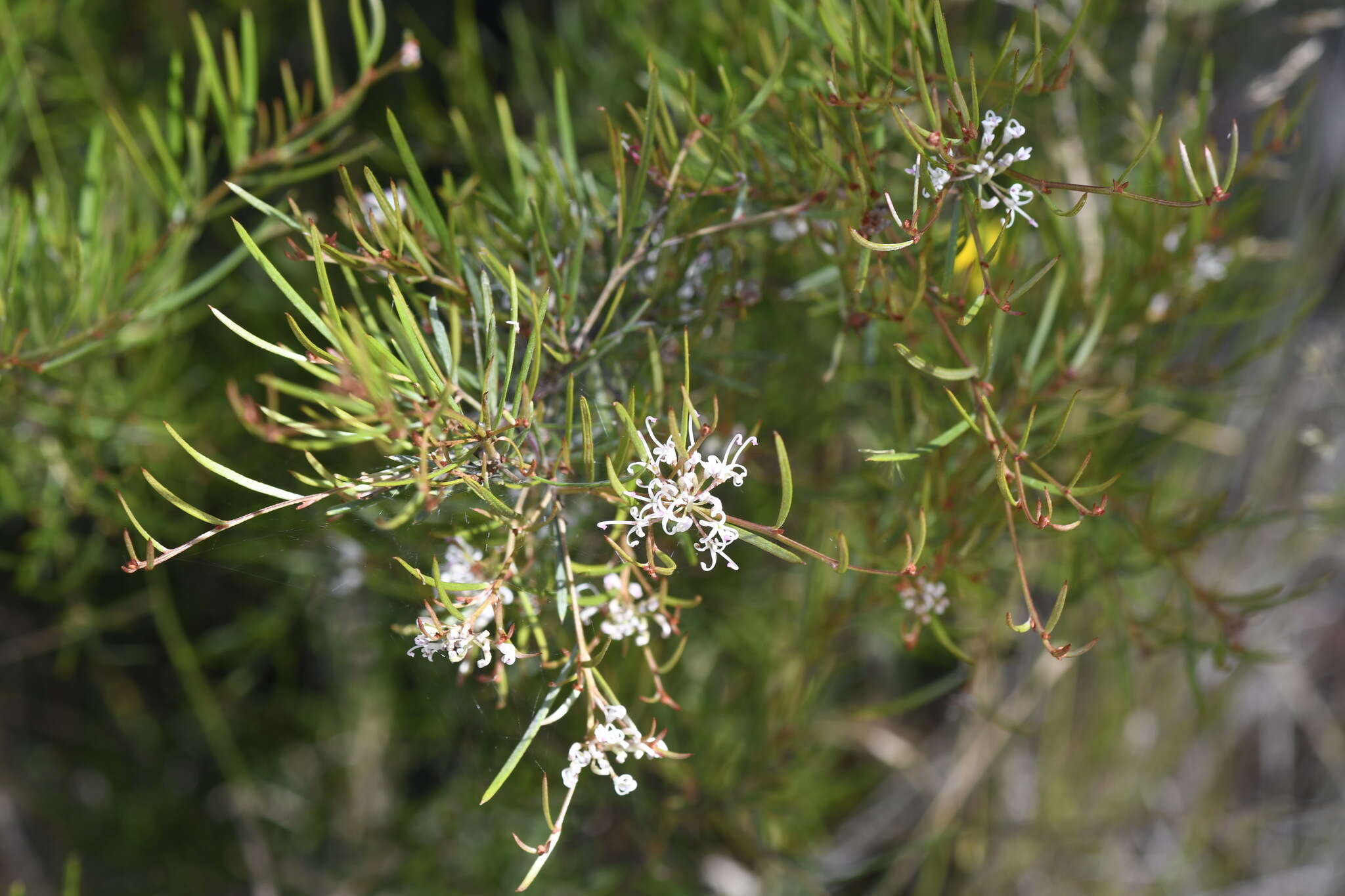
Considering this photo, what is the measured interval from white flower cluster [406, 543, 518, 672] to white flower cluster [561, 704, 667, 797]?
0.03 metres

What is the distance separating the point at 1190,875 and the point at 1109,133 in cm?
61

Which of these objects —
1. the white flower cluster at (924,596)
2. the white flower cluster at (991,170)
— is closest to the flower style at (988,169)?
the white flower cluster at (991,170)

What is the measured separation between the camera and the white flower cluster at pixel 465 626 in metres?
0.22

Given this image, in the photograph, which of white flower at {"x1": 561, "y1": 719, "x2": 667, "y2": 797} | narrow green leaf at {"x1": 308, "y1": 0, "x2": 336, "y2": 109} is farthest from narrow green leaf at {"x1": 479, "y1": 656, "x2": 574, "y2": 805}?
narrow green leaf at {"x1": 308, "y1": 0, "x2": 336, "y2": 109}

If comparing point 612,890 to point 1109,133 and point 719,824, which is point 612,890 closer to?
point 719,824

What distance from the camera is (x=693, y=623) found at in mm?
519

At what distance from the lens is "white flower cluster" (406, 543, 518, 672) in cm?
22

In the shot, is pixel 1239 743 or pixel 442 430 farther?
pixel 1239 743

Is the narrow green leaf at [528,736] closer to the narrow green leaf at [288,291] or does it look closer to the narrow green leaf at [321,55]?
the narrow green leaf at [288,291]

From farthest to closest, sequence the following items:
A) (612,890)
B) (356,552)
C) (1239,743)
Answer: (1239,743), (612,890), (356,552)

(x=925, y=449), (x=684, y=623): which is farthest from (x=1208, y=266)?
(x=684, y=623)

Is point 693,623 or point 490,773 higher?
point 490,773

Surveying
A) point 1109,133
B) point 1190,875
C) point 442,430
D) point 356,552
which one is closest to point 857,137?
point 442,430

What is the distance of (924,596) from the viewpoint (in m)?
0.30
